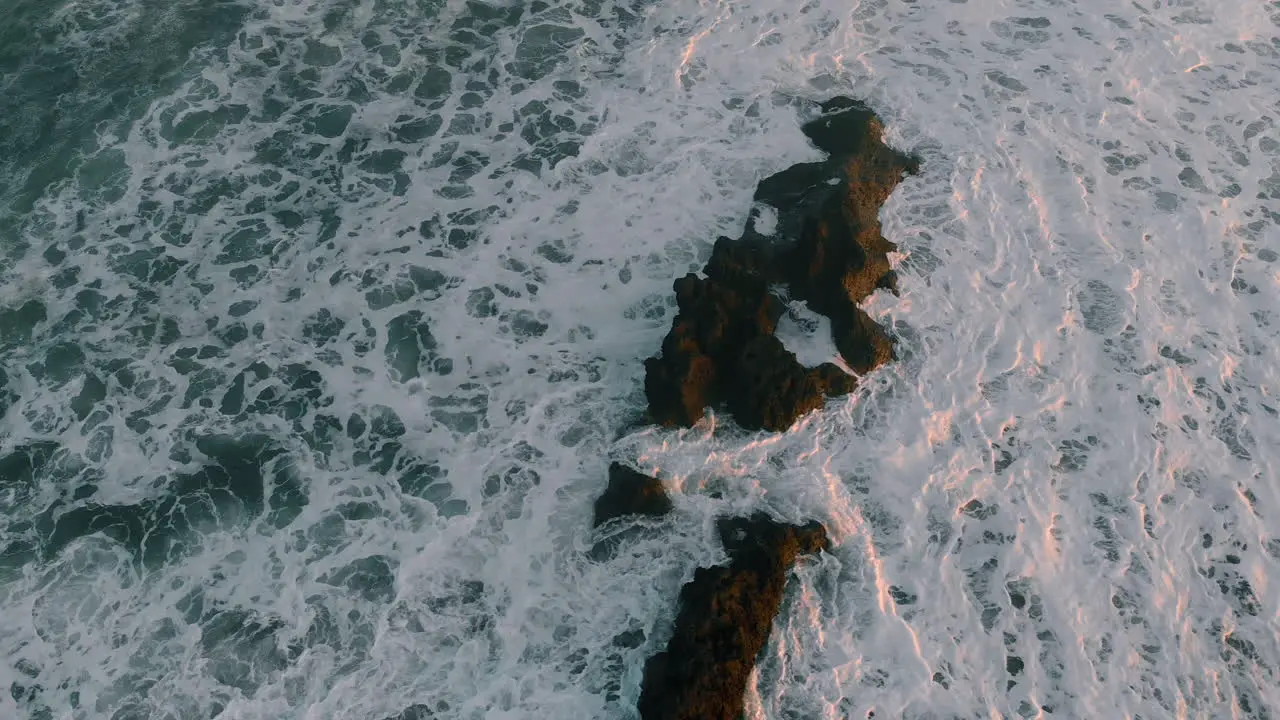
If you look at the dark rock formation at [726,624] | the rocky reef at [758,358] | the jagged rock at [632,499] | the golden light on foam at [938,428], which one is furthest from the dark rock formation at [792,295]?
the dark rock formation at [726,624]

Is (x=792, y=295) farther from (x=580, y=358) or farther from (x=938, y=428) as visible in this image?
(x=580, y=358)

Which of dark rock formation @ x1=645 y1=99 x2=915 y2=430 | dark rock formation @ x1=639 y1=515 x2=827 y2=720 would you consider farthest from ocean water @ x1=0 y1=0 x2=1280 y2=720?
dark rock formation @ x1=645 y1=99 x2=915 y2=430

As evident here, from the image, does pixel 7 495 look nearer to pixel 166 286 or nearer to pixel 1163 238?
pixel 166 286

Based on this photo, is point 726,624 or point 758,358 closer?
point 726,624

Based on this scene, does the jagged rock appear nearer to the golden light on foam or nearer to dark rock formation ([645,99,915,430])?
Result: dark rock formation ([645,99,915,430])

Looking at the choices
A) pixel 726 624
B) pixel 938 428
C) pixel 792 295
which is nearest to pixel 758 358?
pixel 792 295

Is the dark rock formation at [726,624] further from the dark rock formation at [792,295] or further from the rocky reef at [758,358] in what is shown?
the dark rock formation at [792,295]
